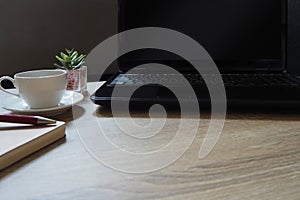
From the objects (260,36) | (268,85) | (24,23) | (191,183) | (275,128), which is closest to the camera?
(191,183)

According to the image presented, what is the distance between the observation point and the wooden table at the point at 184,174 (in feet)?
1.09

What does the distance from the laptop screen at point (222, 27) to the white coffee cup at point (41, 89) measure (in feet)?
0.77

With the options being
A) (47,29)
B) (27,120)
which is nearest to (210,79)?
(27,120)

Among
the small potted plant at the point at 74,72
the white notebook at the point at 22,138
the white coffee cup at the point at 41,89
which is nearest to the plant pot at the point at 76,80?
the small potted plant at the point at 74,72

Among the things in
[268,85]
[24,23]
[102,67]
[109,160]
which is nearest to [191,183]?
[109,160]

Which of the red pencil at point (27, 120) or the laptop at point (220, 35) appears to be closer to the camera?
the red pencil at point (27, 120)

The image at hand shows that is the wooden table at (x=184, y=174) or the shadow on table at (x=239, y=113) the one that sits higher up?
the wooden table at (x=184, y=174)

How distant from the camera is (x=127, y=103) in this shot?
23.9 inches

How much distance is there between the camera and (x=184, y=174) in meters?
0.37

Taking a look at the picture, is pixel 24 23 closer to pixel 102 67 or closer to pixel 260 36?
pixel 102 67

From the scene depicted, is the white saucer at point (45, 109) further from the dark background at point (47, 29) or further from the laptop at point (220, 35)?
the dark background at point (47, 29)

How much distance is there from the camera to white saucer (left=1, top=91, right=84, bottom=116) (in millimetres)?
585

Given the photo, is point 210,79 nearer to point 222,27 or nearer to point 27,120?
point 222,27

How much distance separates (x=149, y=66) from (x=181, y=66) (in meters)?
0.07
